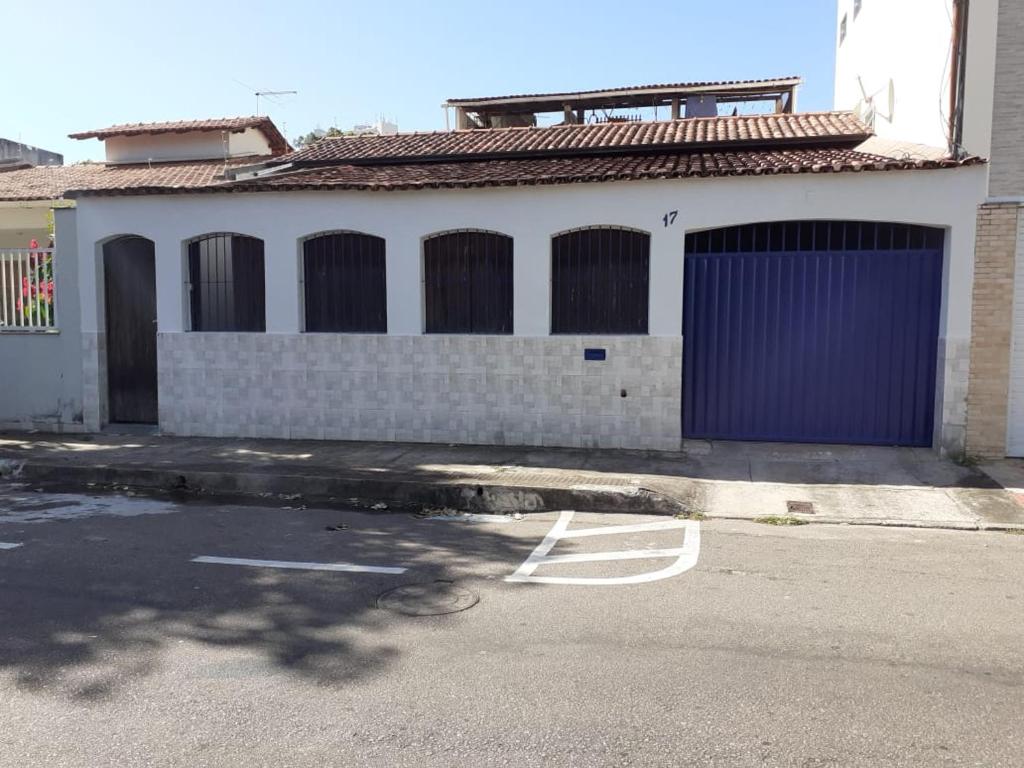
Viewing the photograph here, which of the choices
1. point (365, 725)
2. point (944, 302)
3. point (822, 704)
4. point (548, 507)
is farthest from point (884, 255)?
point (365, 725)

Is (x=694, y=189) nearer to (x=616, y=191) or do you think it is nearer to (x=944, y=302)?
(x=616, y=191)

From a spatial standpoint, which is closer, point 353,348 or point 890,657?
point 890,657

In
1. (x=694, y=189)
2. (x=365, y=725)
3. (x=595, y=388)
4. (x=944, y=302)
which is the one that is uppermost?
(x=694, y=189)

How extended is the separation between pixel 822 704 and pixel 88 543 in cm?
570

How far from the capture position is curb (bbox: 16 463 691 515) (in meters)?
8.22

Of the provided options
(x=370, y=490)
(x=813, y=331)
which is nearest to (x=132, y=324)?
(x=370, y=490)

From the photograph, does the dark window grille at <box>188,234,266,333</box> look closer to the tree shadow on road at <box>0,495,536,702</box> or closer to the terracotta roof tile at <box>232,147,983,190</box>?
the terracotta roof tile at <box>232,147,983,190</box>

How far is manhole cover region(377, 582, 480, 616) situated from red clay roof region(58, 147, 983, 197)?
19.8 ft

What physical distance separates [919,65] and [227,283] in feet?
31.2

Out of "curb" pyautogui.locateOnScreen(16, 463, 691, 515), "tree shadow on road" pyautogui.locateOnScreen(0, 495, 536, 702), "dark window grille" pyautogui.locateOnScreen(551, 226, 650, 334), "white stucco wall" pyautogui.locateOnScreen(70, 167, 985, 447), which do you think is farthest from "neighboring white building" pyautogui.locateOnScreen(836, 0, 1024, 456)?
"tree shadow on road" pyautogui.locateOnScreen(0, 495, 536, 702)

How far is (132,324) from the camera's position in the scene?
478 inches

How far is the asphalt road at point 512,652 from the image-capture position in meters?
3.53

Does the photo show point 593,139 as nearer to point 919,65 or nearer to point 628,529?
point 919,65

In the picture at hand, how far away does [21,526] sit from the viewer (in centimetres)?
748
